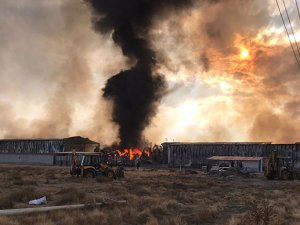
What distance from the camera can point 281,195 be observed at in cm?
2734

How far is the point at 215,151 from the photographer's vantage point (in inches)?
2849

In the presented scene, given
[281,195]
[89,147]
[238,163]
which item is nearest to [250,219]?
[281,195]

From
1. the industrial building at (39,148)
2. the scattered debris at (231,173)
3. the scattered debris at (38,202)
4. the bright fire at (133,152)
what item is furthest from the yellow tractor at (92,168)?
the bright fire at (133,152)

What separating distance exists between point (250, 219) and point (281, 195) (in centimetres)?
1409

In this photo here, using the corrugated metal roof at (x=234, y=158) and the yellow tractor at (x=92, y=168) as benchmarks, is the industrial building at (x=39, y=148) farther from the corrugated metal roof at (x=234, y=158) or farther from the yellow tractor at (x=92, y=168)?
the yellow tractor at (x=92, y=168)

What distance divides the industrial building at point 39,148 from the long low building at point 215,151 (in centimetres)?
1486

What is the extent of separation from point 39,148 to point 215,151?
35.6 m

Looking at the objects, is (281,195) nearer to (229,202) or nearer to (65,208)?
(229,202)

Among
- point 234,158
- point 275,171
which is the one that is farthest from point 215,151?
point 275,171

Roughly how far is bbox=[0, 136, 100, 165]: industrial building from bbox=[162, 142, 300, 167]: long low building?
1486cm

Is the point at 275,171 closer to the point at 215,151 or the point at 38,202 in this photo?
the point at 215,151

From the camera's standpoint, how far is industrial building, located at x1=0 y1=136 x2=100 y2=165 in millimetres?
81375

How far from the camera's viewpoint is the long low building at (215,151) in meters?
65.4

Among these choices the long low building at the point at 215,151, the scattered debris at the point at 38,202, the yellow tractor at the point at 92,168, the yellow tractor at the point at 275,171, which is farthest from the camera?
the long low building at the point at 215,151
